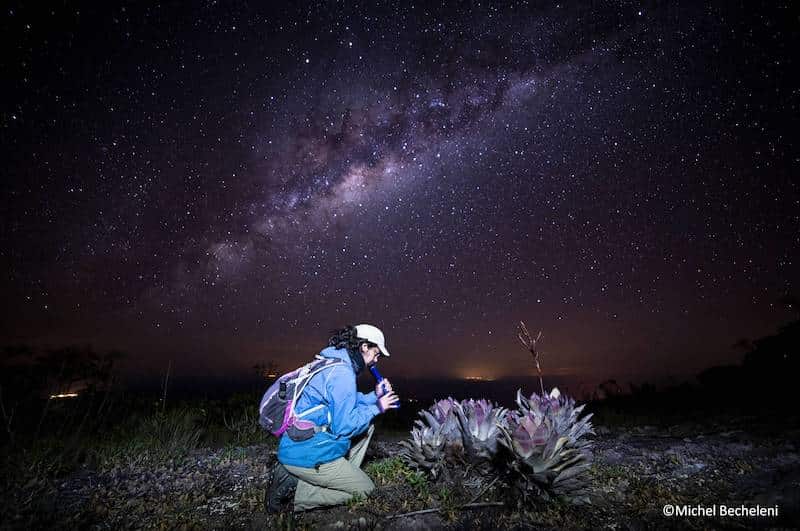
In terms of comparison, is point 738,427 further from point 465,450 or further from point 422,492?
point 422,492

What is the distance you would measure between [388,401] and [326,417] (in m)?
0.61

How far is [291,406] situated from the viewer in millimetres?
3662

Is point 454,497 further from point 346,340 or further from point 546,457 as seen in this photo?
point 346,340

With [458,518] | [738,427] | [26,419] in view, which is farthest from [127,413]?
[738,427]

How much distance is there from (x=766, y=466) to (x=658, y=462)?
0.95 metres

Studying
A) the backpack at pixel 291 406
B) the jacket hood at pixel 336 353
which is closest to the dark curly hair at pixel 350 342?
the jacket hood at pixel 336 353

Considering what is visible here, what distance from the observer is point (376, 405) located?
3.93m

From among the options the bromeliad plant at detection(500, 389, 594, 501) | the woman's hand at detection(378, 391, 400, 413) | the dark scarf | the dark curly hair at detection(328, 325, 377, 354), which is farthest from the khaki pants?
the bromeliad plant at detection(500, 389, 594, 501)

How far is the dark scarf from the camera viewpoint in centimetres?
416

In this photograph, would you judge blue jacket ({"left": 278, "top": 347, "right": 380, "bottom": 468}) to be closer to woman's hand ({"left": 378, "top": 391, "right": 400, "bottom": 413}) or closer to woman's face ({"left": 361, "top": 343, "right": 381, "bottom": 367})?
woman's hand ({"left": 378, "top": 391, "right": 400, "bottom": 413})

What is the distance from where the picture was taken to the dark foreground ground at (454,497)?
3.01 m

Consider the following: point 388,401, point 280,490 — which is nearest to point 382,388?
point 388,401

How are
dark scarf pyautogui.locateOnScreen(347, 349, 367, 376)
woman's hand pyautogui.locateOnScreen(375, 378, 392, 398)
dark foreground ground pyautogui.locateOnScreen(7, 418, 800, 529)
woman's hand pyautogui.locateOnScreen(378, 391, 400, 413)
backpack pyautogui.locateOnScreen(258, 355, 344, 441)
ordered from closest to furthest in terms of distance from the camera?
1. dark foreground ground pyautogui.locateOnScreen(7, 418, 800, 529)
2. backpack pyautogui.locateOnScreen(258, 355, 344, 441)
3. woman's hand pyautogui.locateOnScreen(378, 391, 400, 413)
4. woman's hand pyautogui.locateOnScreen(375, 378, 392, 398)
5. dark scarf pyautogui.locateOnScreen(347, 349, 367, 376)

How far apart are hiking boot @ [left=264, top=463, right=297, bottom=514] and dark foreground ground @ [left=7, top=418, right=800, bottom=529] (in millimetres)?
140
